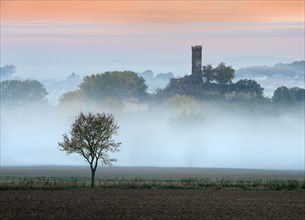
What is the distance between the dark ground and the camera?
6962 centimetres

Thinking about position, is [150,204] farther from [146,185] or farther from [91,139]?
[91,139]

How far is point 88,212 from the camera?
70.9 m

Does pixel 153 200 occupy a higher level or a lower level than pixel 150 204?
higher

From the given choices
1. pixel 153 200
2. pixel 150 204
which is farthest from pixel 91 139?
pixel 150 204

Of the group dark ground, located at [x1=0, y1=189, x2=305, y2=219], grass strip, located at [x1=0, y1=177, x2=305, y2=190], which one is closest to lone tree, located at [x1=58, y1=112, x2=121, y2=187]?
grass strip, located at [x1=0, y1=177, x2=305, y2=190]

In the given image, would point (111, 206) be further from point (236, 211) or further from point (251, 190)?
point (251, 190)

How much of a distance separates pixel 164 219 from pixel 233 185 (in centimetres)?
3867

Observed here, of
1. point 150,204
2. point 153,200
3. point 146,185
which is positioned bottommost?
point 150,204

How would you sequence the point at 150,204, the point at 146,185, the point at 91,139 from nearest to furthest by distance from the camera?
the point at 150,204 < the point at 146,185 < the point at 91,139

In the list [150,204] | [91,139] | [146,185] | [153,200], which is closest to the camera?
[150,204]

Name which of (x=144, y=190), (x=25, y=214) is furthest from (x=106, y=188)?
(x=25, y=214)

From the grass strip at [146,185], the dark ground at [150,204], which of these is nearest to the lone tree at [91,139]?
the grass strip at [146,185]

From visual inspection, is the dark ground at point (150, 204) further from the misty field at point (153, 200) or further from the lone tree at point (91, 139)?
the lone tree at point (91, 139)

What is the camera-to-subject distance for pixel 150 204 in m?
78.0
